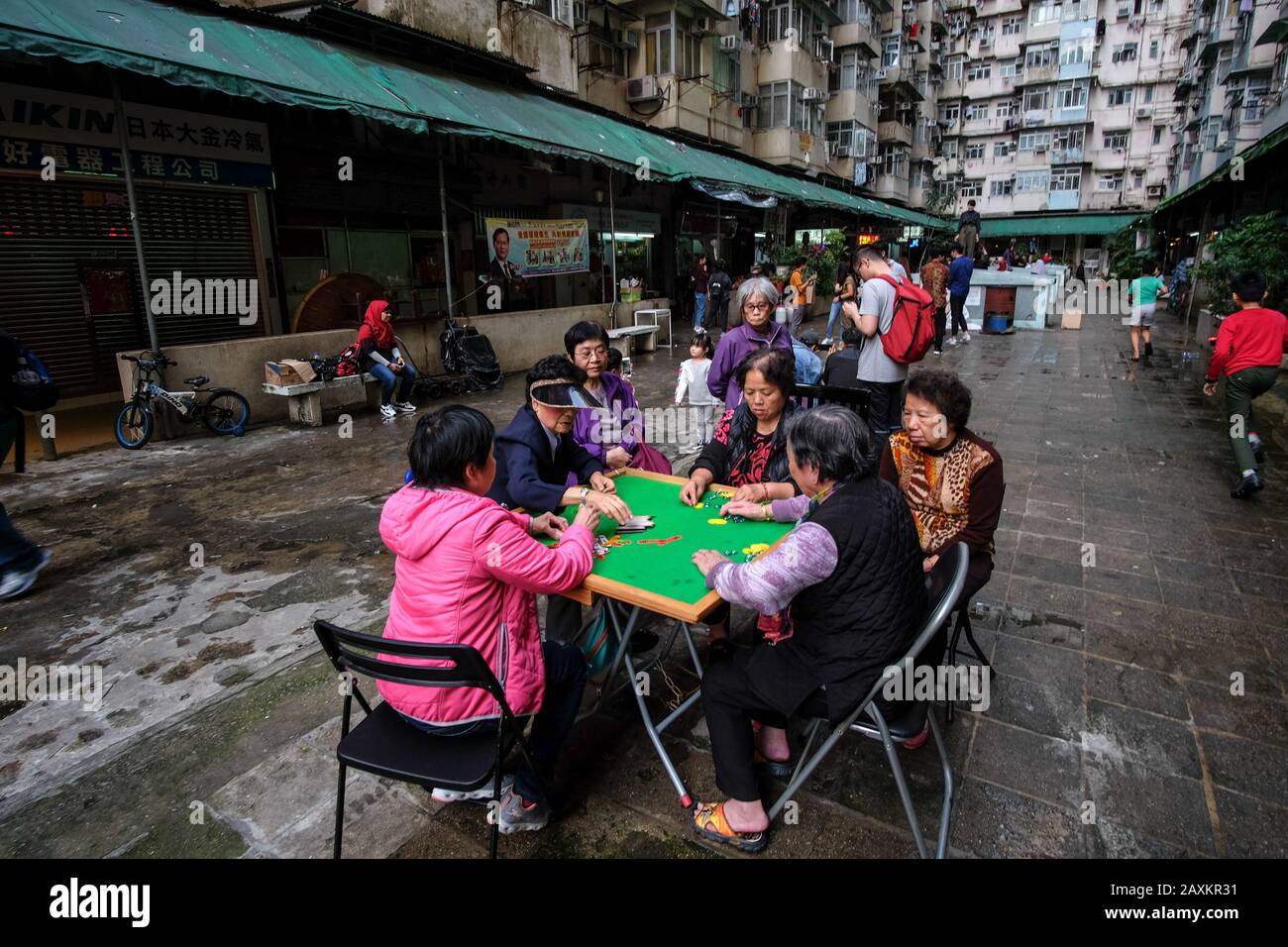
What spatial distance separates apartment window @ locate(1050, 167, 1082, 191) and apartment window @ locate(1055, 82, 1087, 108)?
357 centimetres

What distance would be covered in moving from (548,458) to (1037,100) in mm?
52945

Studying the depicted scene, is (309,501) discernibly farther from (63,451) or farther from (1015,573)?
(1015,573)

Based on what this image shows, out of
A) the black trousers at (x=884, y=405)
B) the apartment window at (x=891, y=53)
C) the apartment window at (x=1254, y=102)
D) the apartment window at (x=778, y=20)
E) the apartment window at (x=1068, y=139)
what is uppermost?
the apartment window at (x=891, y=53)

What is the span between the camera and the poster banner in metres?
11.6

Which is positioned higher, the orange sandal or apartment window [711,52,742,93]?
apartment window [711,52,742,93]

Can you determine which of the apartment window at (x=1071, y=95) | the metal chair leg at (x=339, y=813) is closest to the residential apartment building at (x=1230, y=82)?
the apartment window at (x=1071, y=95)

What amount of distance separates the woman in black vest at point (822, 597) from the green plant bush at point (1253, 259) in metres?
10.6

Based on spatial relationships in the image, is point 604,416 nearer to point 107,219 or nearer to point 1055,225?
point 107,219

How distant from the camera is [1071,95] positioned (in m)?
42.2

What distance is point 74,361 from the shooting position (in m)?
9.29

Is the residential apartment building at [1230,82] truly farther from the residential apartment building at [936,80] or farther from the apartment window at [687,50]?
the apartment window at [687,50]

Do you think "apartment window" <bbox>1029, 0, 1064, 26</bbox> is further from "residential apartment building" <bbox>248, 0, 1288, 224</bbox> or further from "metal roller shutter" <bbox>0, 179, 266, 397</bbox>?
"metal roller shutter" <bbox>0, 179, 266, 397</bbox>

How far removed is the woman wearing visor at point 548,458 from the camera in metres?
3.05

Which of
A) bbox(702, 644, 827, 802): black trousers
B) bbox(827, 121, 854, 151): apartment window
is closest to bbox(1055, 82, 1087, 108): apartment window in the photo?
bbox(827, 121, 854, 151): apartment window
